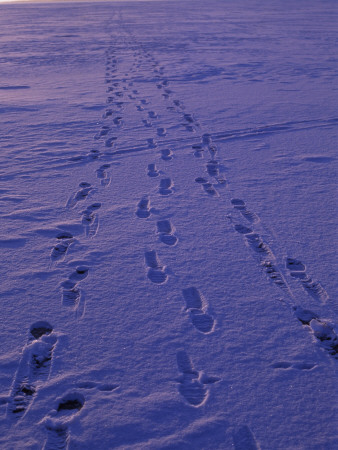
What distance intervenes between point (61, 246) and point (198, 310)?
109cm

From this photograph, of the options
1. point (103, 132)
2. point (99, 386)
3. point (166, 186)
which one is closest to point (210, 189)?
point (166, 186)

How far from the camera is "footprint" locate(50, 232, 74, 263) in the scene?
94.5 inches

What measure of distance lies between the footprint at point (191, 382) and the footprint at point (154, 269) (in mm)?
575

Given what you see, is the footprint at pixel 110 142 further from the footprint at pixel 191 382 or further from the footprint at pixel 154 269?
the footprint at pixel 191 382

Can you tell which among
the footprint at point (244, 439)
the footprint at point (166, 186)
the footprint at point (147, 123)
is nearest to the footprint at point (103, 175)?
the footprint at point (166, 186)

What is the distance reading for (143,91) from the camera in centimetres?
593

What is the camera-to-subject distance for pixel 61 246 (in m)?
2.50

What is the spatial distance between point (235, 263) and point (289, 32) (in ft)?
37.4

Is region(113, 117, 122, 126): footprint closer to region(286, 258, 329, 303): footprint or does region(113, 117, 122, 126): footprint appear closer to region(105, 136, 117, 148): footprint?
region(105, 136, 117, 148): footprint

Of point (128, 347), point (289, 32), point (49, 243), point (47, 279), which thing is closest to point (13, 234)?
point (49, 243)

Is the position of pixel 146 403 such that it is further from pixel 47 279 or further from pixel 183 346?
pixel 47 279

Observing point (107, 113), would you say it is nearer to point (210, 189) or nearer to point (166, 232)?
point (210, 189)

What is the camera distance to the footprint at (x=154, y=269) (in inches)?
87.4

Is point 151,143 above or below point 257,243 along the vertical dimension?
above
